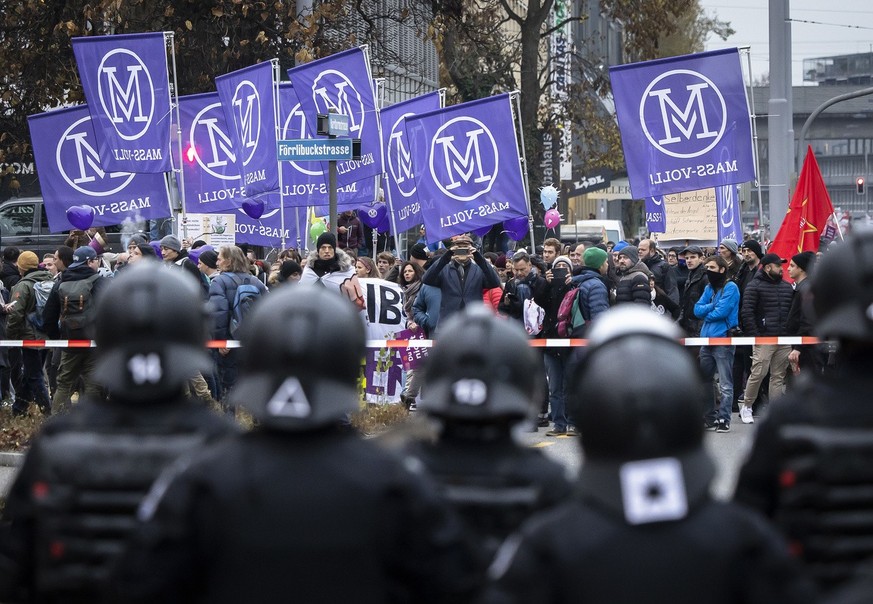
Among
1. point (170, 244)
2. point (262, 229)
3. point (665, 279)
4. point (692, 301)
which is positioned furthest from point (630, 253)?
point (262, 229)

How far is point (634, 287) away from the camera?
13.6 m

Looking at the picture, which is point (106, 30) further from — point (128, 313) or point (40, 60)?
point (128, 313)

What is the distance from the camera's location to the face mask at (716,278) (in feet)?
47.1

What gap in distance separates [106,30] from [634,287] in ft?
43.3

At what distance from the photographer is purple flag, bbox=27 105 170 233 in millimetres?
16281

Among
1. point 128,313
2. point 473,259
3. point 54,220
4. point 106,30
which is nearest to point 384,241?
point 106,30

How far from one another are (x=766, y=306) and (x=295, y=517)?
11534mm

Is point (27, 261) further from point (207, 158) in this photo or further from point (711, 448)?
point (711, 448)

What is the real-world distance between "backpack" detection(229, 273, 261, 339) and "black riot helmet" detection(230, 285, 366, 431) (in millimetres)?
10150

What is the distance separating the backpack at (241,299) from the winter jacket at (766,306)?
473 centimetres

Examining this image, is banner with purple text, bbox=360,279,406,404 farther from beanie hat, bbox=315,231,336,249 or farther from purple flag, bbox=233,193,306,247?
purple flag, bbox=233,193,306,247

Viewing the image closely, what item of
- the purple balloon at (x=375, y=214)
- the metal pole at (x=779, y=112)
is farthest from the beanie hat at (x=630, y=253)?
the purple balloon at (x=375, y=214)

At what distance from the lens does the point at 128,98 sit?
16328 mm

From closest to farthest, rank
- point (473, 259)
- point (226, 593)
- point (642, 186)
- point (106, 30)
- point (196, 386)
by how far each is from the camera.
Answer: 1. point (226, 593)
2. point (196, 386)
3. point (473, 259)
4. point (642, 186)
5. point (106, 30)
